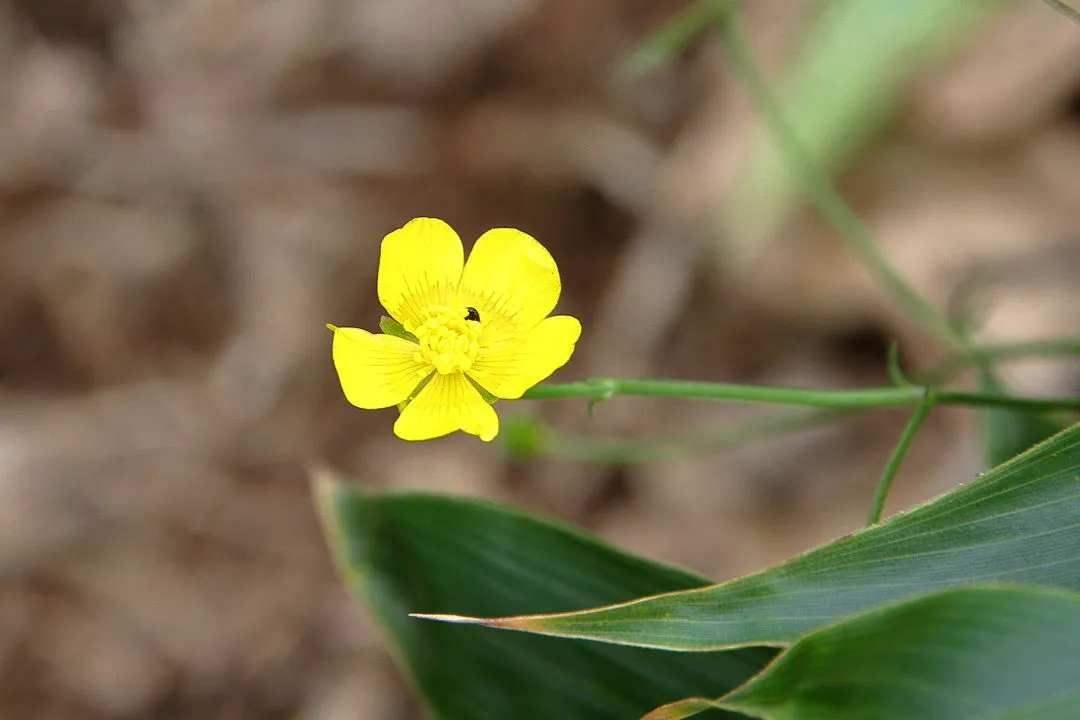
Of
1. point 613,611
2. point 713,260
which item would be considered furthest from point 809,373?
point 613,611

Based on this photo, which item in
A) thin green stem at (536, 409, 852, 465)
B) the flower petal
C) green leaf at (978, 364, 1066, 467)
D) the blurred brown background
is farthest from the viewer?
the blurred brown background

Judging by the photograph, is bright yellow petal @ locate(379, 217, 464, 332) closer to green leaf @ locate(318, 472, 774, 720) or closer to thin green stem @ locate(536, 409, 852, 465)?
A: green leaf @ locate(318, 472, 774, 720)

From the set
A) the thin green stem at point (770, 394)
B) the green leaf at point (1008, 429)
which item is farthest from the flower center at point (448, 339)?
the green leaf at point (1008, 429)

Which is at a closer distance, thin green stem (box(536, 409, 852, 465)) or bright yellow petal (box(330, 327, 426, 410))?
bright yellow petal (box(330, 327, 426, 410))

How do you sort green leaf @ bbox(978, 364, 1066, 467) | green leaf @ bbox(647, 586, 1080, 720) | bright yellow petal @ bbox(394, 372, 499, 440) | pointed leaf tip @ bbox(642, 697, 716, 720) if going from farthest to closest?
green leaf @ bbox(978, 364, 1066, 467) → bright yellow petal @ bbox(394, 372, 499, 440) → pointed leaf tip @ bbox(642, 697, 716, 720) → green leaf @ bbox(647, 586, 1080, 720)

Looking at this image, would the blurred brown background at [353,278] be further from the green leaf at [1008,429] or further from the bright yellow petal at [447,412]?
the bright yellow petal at [447,412]

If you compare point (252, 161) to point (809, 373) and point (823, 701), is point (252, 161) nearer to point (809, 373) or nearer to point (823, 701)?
point (809, 373)

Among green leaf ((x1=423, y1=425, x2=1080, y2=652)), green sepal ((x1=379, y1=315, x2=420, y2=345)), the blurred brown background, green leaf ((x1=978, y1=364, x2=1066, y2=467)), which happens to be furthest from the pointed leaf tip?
the blurred brown background
